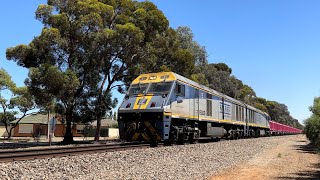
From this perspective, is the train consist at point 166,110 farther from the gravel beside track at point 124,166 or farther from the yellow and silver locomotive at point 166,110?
the gravel beside track at point 124,166

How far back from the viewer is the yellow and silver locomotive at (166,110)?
17.4 m

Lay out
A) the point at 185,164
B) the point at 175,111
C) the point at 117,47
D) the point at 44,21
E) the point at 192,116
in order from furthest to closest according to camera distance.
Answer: the point at 117,47
the point at 44,21
the point at 192,116
the point at 175,111
the point at 185,164

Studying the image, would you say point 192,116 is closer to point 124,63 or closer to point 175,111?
point 175,111

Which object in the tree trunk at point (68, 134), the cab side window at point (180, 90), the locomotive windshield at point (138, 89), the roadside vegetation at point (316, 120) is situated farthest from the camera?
the tree trunk at point (68, 134)

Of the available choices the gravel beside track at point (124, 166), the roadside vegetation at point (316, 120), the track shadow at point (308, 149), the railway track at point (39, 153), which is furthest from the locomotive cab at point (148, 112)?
the track shadow at point (308, 149)

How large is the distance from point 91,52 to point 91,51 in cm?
12

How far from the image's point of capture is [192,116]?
67.3 ft

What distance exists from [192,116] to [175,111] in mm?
2605

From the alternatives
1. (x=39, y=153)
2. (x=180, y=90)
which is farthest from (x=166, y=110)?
(x=39, y=153)

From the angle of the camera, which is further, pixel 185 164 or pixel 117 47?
pixel 117 47

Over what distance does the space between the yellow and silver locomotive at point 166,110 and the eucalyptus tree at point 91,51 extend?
7.74 m

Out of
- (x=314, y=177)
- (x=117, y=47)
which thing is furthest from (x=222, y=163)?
A: (x=117, y=47)

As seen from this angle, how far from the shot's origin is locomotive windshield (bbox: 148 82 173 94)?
18425mm

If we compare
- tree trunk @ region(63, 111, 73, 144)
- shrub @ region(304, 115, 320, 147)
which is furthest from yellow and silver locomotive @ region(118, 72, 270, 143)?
tree trunk @ region(63, 111, 73, 144)
